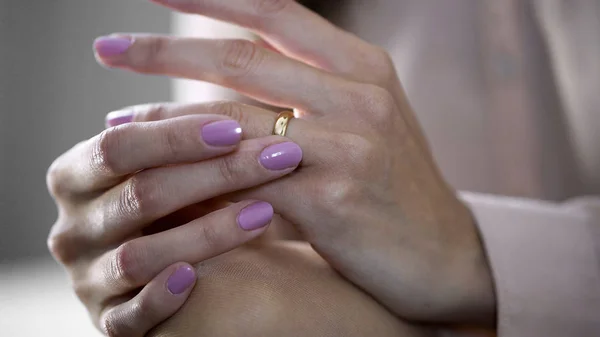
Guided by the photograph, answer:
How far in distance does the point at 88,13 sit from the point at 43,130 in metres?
0.54

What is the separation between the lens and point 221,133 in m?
0.55

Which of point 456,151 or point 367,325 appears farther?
point 456,151

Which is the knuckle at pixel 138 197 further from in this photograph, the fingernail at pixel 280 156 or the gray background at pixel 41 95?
the gray background at pixel 41 95

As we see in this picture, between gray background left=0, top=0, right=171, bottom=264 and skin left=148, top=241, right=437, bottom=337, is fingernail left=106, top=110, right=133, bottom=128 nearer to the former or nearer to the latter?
skin left=148, top=241, right=437, bottom=337

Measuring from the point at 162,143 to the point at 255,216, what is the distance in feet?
0.39

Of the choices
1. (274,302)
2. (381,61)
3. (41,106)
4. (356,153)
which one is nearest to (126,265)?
(274,302)

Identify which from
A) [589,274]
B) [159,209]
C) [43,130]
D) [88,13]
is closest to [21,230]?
[43,130]

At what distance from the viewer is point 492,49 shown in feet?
4.02

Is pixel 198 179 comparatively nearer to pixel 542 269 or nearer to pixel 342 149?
pixel 342 149

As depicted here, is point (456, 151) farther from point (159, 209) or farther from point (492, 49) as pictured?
point (159, 209)

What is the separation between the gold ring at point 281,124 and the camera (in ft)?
1.93

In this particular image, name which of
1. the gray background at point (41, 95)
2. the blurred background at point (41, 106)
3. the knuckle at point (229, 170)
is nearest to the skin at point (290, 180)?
the knuckle at point (229, 170)

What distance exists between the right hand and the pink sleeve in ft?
0.97

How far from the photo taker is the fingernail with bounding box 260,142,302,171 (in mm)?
561
